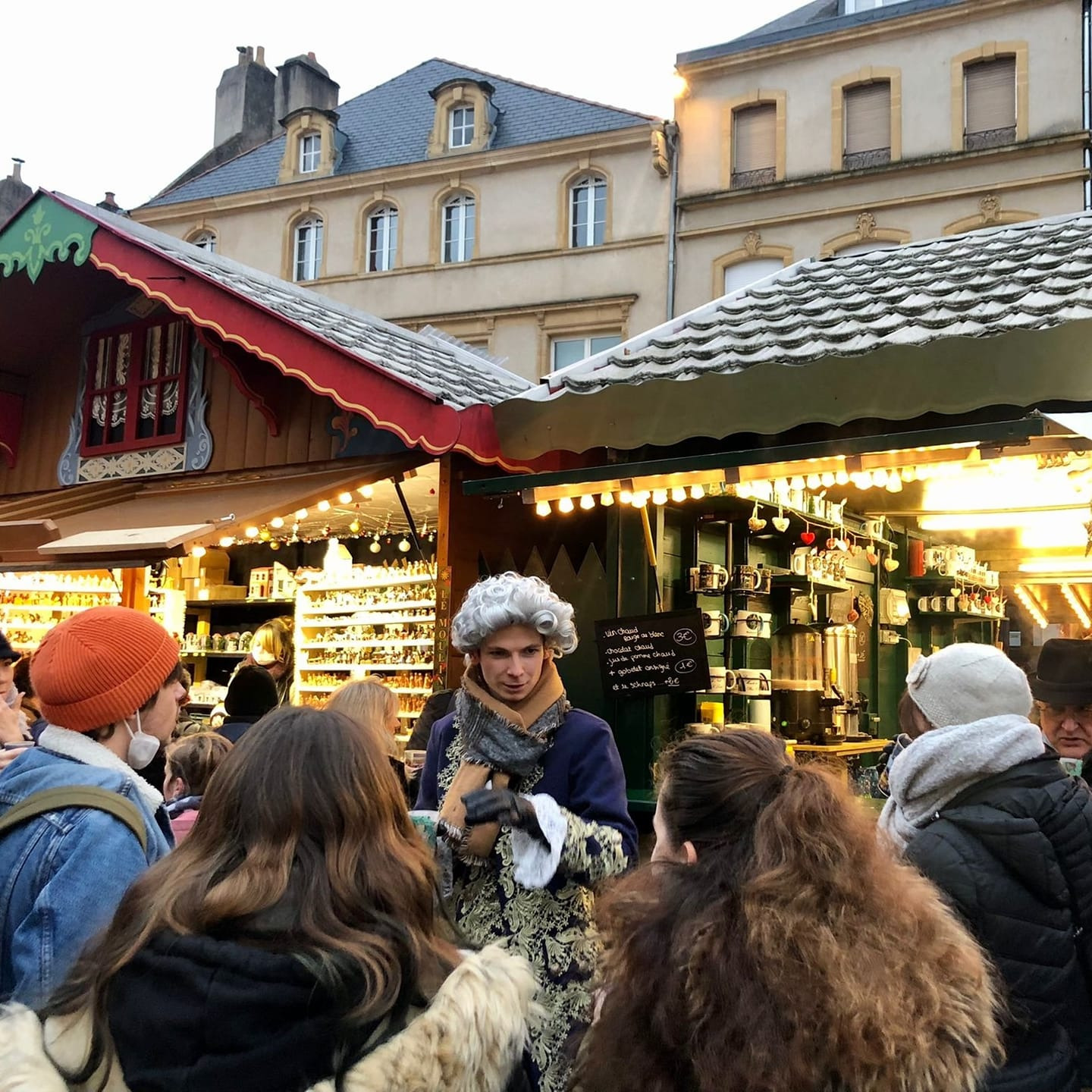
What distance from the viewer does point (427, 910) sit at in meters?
1.78

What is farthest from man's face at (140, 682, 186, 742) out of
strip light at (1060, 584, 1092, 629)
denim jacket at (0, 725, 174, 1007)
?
strip light at (1060, 584, 1092, 629)

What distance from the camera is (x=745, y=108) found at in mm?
22172

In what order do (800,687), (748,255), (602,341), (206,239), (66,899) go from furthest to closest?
(206,239) < (602,341) < (748,255) < (800,687) < (66,899)

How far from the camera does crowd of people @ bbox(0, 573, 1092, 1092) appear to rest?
5.19 feet

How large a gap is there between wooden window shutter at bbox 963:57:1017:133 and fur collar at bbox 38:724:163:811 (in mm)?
21732

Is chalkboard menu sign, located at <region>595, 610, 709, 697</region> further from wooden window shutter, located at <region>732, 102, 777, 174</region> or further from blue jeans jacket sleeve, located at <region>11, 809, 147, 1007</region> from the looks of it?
wooden window shutter, located at <region>732, 102, 777, 174</region>

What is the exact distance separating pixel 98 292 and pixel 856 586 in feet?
23.4

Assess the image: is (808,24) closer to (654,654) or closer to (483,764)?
(654,654)

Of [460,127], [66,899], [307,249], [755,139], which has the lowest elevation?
[66,899]

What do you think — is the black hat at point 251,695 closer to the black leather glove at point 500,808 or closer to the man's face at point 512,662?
the man's face at point 512,662

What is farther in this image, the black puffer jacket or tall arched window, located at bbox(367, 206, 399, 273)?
tall arched window, located at bbox(367, 206, 399, 273)

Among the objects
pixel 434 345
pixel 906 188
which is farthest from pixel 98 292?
pixel 906 188

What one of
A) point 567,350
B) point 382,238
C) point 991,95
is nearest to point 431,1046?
point 567,350

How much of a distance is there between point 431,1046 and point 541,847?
3.59ft
